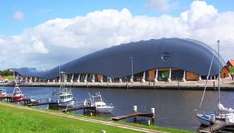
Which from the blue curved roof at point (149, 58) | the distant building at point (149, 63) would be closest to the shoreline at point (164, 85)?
the distant building at point (149, 63)

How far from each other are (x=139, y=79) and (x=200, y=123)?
10316cm

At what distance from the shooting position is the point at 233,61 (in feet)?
585

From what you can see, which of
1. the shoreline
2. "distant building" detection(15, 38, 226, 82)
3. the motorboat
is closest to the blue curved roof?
→ "distant building" detection(15, 38, 226, 82)

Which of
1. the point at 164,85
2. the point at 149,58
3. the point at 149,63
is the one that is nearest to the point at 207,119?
the point at 164,85

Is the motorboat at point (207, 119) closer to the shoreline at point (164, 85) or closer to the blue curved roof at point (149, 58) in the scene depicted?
the shoreline at point (164, 85)

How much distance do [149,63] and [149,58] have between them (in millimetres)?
1513

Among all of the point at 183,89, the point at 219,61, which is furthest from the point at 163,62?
the point at 183,89

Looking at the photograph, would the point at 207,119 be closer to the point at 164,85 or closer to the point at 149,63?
the point at 164,85

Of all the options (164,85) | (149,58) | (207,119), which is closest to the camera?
(207,119)

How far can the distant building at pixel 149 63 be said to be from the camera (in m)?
143

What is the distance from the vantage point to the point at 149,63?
152 m

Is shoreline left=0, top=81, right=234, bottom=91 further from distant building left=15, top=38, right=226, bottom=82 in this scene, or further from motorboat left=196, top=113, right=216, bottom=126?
motorboat left=196, top=113, right=216, bottom=126

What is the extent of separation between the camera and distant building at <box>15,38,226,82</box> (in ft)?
468

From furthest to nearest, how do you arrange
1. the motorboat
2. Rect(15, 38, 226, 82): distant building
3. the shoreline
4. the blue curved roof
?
Rect(15, 38, 226, 82): distant building
the blue curved roof
the shoreline
the motorboat
